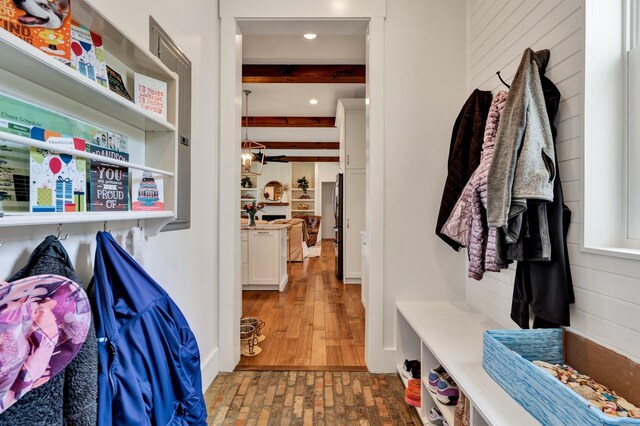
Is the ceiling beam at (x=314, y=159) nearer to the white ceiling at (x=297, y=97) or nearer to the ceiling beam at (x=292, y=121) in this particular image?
the ceiling beam at (x=292, y=121)

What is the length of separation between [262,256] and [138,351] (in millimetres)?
3266

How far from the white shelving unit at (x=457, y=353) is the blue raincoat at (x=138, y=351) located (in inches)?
39.7

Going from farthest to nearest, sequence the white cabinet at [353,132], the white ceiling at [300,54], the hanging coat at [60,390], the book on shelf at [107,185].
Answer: the white cabinet at [353,132] → the white ceiling at [300,54] → the book on shelf at [107,185] → the hanging coat at [60,390]

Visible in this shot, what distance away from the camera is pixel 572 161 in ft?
4.10

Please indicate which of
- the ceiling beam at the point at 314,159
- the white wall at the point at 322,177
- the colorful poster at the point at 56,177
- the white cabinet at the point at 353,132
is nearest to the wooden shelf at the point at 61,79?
the colorful poster at the point at 56,177

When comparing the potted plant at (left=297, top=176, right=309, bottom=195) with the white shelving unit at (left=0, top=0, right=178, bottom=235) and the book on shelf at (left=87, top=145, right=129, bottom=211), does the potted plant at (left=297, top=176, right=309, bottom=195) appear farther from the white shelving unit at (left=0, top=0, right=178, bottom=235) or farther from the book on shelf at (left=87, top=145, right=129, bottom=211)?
the book on shelf at (left=87, top=145, right=129, bottom=211)

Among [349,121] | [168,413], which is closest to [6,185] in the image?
[168,413]

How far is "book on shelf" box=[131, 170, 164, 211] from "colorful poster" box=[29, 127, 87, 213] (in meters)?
0.23

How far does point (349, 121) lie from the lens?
4598 mm

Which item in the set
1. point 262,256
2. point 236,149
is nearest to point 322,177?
point 262,256

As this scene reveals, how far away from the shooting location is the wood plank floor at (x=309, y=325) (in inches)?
90.9

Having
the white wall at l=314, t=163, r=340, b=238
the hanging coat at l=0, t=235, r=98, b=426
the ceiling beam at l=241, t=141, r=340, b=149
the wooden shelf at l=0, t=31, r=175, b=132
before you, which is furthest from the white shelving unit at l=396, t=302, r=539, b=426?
the white wall at l=314, t=163, r=340, b=238

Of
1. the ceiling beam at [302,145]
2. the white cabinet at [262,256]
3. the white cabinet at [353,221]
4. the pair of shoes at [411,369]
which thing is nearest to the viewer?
the pair of shoes at [411,369]

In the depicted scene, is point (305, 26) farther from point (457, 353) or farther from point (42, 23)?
point (457, 353)
